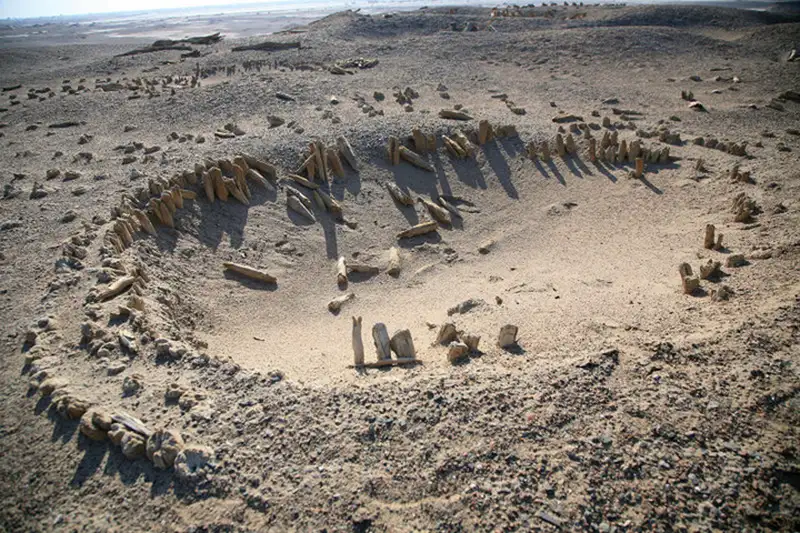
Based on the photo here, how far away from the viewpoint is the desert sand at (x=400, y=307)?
11.8 ft

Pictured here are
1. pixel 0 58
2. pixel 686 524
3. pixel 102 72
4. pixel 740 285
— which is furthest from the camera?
pixel 0 58

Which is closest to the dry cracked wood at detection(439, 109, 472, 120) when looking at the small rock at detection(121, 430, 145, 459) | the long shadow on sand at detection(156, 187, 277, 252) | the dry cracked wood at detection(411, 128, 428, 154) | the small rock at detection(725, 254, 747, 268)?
the dry cracked wood at detection(411, 128, 428, 154)

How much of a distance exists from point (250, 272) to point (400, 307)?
8.78 feet

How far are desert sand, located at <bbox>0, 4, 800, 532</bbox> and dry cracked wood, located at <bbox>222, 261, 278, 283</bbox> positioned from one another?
72 millimetres

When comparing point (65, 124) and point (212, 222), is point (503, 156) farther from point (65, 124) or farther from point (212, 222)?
point (65, 124)

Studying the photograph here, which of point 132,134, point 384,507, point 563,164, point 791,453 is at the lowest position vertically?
point 384,507

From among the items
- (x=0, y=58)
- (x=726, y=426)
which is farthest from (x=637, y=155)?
(x=0, y=58)

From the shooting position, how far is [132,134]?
12531mm

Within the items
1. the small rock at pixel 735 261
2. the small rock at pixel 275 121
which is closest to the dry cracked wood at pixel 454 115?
the small rock at pixel 275 121

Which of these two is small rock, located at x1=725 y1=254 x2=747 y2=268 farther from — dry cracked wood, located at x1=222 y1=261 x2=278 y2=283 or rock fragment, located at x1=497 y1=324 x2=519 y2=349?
dry cracked wood, located at x1=222 y1=261 x2=278 y2=283

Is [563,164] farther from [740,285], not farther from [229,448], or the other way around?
[229,448]

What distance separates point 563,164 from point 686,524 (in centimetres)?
974

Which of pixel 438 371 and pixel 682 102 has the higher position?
pixel 682 102

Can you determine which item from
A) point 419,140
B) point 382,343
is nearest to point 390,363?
point 382,343
